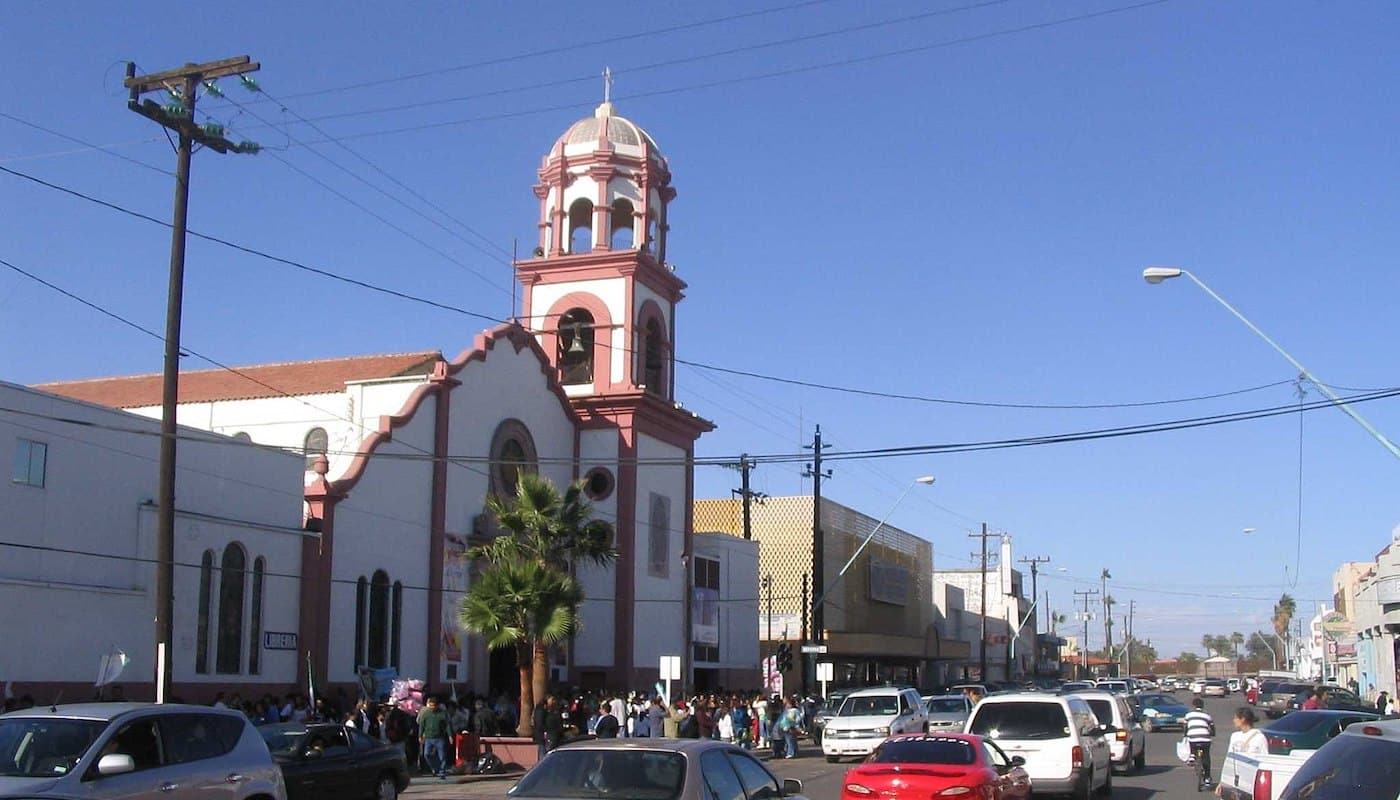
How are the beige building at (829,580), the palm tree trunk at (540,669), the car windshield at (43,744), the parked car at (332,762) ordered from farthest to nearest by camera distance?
the beige building at (829,580)
the palm tree trunk at (540,669)
the parked car at (332,762)
the car windshield at (43,744)

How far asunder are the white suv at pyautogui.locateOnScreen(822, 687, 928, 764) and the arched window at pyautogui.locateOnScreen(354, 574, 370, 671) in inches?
446

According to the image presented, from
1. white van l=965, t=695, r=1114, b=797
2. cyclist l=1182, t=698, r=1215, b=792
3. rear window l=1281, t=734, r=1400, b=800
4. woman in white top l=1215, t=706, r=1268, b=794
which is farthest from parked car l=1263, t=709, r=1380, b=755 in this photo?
rear window l=1281, t=734, r=1400, b=800

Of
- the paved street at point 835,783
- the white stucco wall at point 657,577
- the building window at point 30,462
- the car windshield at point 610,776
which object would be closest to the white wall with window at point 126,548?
the building window at point 30,462

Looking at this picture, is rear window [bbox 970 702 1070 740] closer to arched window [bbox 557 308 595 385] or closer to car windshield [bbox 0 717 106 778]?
car windshield [bbox 0 717 106 778]

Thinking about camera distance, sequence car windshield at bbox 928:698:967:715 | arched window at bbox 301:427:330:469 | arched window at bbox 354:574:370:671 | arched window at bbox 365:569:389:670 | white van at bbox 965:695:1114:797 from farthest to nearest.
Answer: arched window at bbox 301:427:330:469, car windshield at bbox 928:698:967:715, arched window at bbox 365:569:389:670, arched window at bbox 354:574:370:671, white van at bbox 965:695:1114:797

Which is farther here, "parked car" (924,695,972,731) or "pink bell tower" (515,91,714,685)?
"pink bell tower" (515,91,714,685)

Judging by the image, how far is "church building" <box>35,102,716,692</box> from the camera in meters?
35.3

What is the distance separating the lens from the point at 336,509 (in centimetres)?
3438

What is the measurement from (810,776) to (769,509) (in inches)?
1537

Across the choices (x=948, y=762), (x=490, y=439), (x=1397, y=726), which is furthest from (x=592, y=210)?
(x=1397, y=726)

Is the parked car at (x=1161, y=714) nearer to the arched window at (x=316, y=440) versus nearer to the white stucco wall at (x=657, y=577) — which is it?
the white stucco wall at (x=657, y=577)

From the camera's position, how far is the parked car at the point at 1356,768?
24.9 ft

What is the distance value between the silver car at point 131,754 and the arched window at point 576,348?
34831 mm

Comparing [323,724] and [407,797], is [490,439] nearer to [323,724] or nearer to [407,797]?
[407,797]
